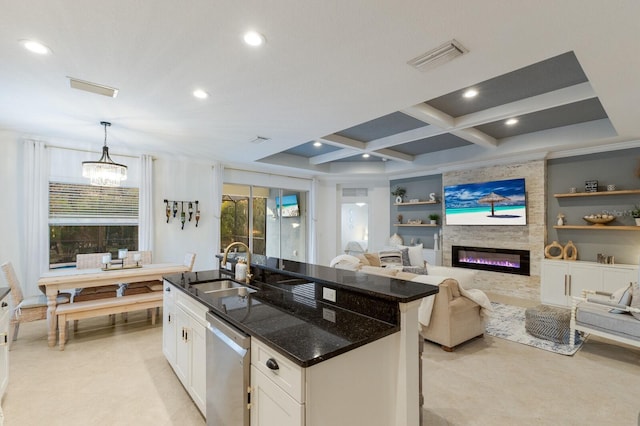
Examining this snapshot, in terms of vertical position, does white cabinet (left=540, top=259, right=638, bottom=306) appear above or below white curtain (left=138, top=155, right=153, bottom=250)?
below

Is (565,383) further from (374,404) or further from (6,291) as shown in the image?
(6,291)

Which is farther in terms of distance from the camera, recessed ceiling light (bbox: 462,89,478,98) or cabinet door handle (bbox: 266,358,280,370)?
recessed ceiling light (bbox: 462,89,478,98)

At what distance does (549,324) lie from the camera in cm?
363

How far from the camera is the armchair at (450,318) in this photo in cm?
335

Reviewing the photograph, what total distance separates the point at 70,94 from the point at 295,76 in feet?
7.72

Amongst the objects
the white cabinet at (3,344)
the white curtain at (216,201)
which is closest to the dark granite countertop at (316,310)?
the white cabinet at (3,344)

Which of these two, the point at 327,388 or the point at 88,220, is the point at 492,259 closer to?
the point at 327,388

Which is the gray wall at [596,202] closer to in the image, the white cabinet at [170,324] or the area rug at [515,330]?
the area rug at [515,330]

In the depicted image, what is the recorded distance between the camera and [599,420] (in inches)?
88.2

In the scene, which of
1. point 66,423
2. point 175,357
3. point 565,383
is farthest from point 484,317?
point 66,423

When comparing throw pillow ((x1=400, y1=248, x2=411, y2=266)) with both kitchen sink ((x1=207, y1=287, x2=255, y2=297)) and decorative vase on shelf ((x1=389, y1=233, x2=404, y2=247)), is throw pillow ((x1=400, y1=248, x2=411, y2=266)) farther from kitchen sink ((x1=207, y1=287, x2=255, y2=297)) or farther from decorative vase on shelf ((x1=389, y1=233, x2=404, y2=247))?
kitchen sink ((x1=207, y1=287, x2=255, y2=297))

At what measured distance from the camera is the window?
475 cm

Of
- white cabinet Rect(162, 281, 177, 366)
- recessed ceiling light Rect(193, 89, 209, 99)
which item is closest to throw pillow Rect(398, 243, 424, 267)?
white cabinet Rect(162, 281, 177, 366)

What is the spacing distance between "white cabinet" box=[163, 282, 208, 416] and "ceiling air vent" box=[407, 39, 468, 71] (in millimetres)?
2522
